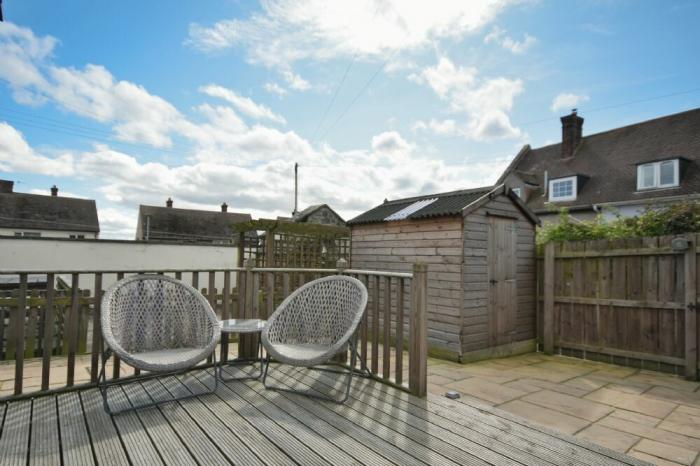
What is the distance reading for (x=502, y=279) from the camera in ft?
17.4

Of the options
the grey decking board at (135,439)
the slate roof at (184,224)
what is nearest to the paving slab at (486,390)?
the grey decking board at (135,439)

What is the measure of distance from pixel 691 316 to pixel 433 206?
125 inches

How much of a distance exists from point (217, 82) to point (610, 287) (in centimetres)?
746

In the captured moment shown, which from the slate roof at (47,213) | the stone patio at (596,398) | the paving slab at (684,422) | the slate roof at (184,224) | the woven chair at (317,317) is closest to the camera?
the stone patio at (596,398)

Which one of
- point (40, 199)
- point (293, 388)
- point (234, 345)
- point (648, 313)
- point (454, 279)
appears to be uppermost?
point (40, 199)

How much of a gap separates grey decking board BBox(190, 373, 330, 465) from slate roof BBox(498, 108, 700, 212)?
1388 centimetres

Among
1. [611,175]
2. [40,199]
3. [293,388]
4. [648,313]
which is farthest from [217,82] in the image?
[40,199]

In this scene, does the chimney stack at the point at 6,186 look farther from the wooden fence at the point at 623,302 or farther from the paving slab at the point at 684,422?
the paving slab at the point at 684,422

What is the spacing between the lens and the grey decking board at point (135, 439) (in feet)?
5.86

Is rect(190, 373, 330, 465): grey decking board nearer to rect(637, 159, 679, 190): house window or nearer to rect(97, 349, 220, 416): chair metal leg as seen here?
rect(97, 349, 220, 416): chair metal leg

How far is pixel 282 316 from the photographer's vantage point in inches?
125

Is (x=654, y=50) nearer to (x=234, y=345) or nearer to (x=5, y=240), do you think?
(x=234, y=345)

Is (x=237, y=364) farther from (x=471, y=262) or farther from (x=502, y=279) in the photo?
(x=502, y=279)

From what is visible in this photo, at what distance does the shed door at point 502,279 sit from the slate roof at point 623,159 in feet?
31.3
